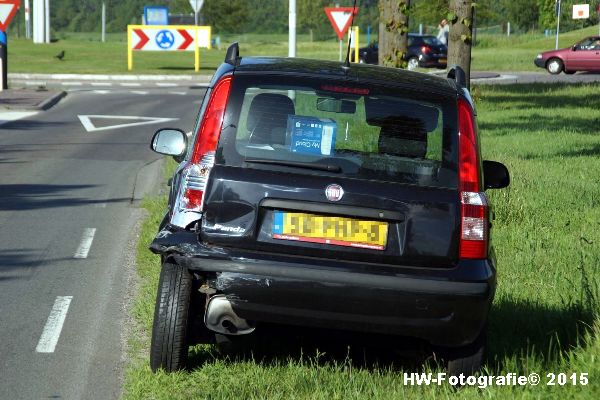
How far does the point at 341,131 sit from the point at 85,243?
5106mm

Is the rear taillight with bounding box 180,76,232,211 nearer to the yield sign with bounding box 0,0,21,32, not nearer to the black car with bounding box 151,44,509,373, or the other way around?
the black car with bounding box 151,44,509,373

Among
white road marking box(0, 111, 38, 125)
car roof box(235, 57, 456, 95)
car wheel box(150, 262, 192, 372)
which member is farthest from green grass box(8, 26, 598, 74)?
car wheel box(150, 262, 192, 372)

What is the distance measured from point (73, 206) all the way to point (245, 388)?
292 inches

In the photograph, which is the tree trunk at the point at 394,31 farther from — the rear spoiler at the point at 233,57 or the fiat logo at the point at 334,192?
the fiat logo at the point at 334,192

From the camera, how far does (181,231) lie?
5.77 meters

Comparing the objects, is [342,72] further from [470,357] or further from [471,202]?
[470,357]

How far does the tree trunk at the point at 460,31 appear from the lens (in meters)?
21.9

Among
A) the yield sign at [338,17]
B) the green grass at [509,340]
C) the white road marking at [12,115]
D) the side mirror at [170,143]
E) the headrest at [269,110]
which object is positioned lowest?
the white road marking at [12,115]

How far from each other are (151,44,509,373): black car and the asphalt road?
2.59 ft

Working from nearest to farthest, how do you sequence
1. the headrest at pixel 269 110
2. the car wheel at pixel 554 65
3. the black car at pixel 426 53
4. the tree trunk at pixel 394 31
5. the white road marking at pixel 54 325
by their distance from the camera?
the headrest at pixel 269 110
the white road marking at pixel 54 325
the tree trunk at pixel 394 31
the car wheel at pixel 554 65
the black car at pixel 426 53

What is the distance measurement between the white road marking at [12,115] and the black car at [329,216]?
59.6ft

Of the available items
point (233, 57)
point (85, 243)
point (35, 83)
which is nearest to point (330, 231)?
point (233, 57)

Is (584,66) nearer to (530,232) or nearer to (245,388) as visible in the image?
(530,232)

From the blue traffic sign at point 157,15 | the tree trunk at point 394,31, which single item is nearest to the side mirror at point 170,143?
the tree trunk at point 394,31
